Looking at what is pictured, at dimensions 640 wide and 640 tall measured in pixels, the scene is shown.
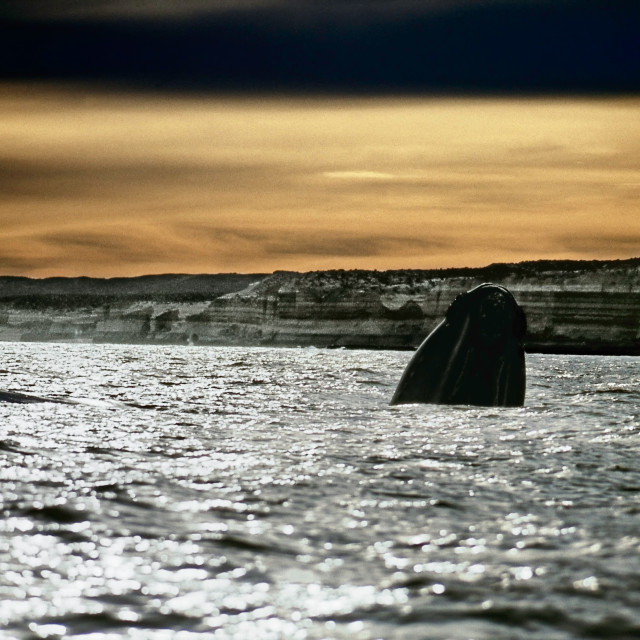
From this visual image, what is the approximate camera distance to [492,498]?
7.37 metres

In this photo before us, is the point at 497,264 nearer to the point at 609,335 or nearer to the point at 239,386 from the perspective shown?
the point at 609,335

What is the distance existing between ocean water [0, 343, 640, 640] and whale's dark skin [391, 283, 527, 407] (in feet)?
11.5

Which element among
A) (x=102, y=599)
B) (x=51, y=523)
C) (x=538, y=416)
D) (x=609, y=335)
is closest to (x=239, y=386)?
(x=538, y=416)

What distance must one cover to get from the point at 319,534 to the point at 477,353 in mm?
9925

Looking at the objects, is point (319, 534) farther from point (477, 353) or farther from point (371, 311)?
point (371, 311)

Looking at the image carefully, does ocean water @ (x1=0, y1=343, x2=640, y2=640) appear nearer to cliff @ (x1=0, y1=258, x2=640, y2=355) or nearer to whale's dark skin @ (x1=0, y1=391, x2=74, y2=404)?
whale's dark skin @ (x1=0, y1=391, x2=74, y2=404)

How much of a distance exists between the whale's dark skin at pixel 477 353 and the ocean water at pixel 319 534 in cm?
349

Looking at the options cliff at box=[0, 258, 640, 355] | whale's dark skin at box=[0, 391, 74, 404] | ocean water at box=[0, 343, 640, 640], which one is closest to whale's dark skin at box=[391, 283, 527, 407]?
ocean water at box=[0, 343, 640, 640]

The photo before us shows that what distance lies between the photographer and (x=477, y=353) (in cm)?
1558

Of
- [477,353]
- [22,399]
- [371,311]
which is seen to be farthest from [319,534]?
[371,311]

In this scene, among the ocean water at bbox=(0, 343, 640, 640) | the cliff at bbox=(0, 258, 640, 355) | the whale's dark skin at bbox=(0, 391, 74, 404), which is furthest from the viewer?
the cliff at bbox=(0, 258, 640, 355)

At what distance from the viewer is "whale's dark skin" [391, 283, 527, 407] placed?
51.4 feet

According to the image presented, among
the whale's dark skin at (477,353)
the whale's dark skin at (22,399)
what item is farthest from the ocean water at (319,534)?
the whale's dark skin at (22,399)

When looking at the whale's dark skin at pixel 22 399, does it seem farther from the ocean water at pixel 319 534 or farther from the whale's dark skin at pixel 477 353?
the whale's dark skin at pixel 477 353
